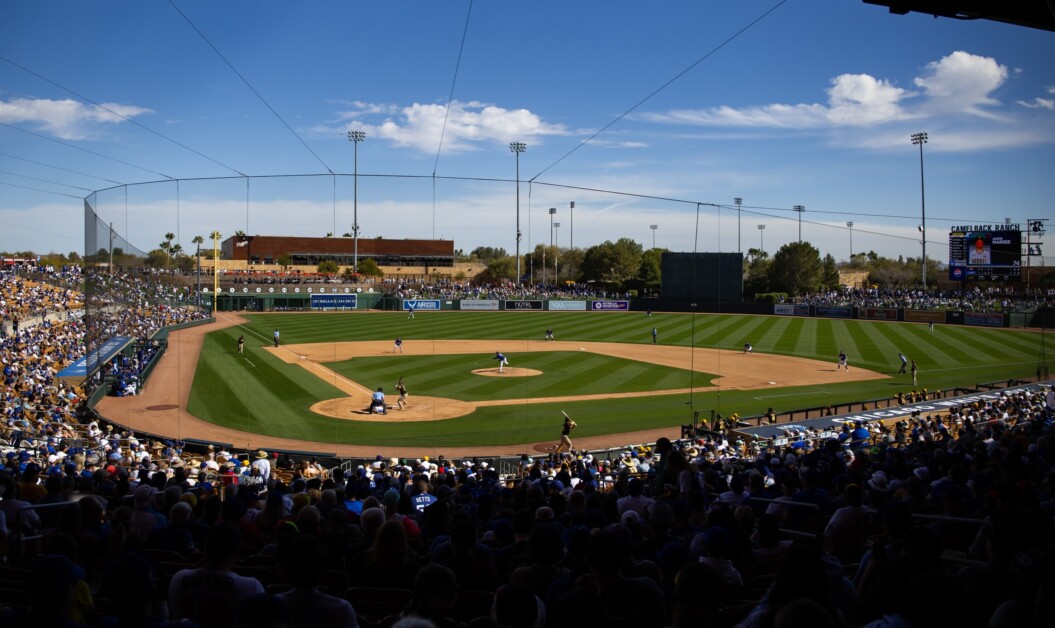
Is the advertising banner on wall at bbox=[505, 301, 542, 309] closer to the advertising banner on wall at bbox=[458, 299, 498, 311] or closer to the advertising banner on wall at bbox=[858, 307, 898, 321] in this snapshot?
the advertising banner on wall at bbox=[458, 299, 498, 311]

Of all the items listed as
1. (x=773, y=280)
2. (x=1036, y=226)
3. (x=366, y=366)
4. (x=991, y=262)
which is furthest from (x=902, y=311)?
(x=366, y=366)

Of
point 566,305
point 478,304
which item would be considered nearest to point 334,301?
point 478,304

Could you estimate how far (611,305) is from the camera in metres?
83.8

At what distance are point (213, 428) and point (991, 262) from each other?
5899 cm

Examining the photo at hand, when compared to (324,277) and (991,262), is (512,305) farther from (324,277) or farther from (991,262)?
(991,262)

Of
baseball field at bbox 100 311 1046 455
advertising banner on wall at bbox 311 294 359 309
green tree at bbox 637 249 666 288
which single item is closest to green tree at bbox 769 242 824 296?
green tree at bbox 637 249 666 288

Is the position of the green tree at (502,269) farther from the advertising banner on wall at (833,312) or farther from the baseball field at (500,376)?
the advertising banner on wall at (833,312)

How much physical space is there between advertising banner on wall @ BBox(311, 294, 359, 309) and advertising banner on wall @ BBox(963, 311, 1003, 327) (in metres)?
50.8

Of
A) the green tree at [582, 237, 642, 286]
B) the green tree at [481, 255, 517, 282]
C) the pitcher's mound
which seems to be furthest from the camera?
the green tree at [582, 237, 642, 286]

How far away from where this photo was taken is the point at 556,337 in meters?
51.9

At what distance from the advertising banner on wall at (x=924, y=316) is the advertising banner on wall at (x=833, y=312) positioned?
561 cm

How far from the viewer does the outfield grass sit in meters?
25.1

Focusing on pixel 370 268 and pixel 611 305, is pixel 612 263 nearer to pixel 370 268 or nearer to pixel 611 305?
pixel 611 305

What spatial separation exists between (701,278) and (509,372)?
4031 centimetres
